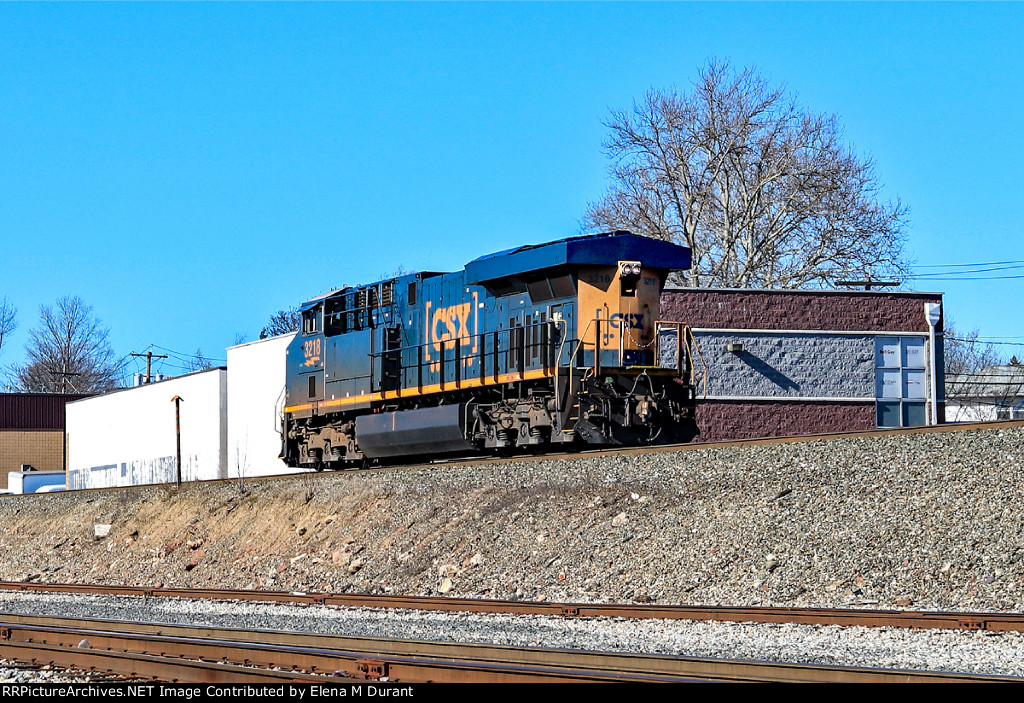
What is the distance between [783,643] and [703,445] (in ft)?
21.1

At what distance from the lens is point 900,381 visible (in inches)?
1051

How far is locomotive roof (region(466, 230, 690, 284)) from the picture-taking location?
17328 mm

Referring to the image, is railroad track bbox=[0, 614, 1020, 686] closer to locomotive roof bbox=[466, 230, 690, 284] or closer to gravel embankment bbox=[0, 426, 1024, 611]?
gravel embankment bbox=[0, 426, 1024, 611]

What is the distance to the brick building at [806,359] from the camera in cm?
2605

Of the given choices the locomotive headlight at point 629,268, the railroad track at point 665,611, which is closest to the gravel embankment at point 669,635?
the railroad track at point 665,611

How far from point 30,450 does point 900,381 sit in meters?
42.5

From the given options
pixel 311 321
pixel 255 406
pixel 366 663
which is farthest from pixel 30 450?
pixel 366 663

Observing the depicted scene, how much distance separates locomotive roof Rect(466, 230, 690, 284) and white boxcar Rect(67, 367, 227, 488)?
63.5 feet

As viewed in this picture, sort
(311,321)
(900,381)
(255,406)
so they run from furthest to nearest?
(255,406) → (900,381) → (311,321)

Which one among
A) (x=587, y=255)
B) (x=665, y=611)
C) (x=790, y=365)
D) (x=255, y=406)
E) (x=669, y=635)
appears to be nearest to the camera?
(x=669, y=635)

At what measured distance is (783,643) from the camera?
8727 mm

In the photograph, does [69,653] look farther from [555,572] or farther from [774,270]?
[774,270]

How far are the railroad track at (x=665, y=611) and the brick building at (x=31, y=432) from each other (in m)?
44.2

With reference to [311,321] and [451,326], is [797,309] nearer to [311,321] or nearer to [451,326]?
[451,326]
